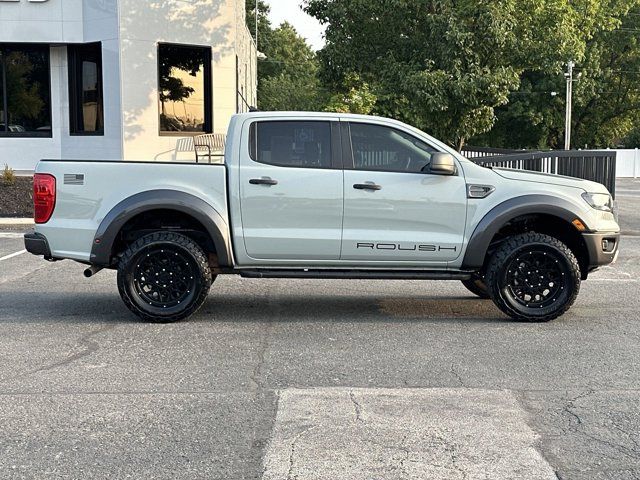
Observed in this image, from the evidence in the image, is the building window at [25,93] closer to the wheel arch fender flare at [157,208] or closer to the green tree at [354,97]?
the green tree at [354,97]

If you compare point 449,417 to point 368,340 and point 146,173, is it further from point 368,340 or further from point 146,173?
point 146,173

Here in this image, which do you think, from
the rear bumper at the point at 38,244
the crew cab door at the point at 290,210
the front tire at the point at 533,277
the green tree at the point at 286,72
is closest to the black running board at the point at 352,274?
the crew cab door at the point at 290,210

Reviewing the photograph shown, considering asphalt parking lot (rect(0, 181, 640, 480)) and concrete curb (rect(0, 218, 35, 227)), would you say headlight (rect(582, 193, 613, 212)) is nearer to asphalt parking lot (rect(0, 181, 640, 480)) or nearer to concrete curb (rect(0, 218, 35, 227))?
asphalt parking lot (rect(0, 181, 640, 480))

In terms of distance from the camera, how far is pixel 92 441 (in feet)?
15.2

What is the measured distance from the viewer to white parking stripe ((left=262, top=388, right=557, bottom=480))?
422 centimetres

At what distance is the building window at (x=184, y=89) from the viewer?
68.8ft

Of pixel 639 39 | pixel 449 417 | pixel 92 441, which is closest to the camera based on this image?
pixel 92 441

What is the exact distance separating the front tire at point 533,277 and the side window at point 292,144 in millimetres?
1862

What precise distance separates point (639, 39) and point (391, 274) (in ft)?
184

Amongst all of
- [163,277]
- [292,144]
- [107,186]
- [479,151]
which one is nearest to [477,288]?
[292,144]

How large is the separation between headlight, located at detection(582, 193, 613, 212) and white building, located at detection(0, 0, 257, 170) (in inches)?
565

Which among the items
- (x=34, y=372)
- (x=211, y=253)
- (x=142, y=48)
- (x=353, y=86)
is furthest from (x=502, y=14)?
(x=34, y=372)

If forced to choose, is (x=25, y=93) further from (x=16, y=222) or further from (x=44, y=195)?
(x=44, y=195)

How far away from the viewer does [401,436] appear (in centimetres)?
470
